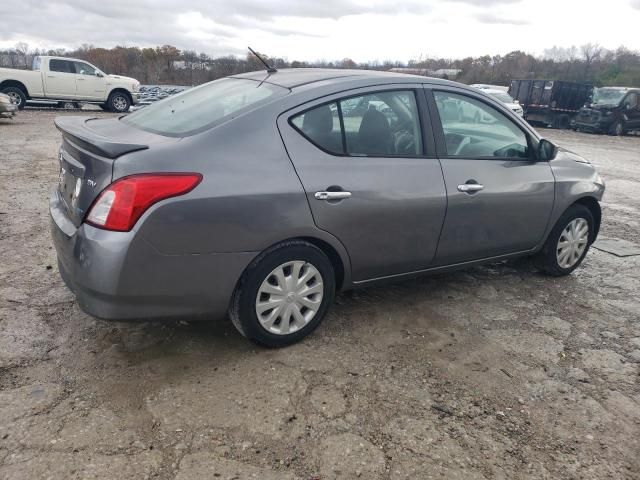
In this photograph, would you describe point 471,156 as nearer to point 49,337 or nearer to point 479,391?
point 479,391

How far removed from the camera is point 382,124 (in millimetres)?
3348

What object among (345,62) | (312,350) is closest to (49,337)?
(312,350)

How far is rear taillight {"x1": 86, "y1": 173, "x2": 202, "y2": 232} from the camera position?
2486 mm

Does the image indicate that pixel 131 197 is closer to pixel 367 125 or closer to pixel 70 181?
pixel 70 181

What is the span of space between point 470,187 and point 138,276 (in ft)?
7.30

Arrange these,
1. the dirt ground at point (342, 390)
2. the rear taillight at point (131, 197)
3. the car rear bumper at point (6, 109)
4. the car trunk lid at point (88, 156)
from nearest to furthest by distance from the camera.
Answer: the dirt ground at point (342, 390)
the rear taillight at point (131, 197)
the car trunk lid at point (88, 156)
the car rear bumper at point (6, 109)

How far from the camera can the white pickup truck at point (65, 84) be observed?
54.9 ft

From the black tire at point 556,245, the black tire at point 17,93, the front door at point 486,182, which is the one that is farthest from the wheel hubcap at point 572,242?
the black tire at point 17,93

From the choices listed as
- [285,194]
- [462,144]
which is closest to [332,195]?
[285,194]

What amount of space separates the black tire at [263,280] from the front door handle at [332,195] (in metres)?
0.28

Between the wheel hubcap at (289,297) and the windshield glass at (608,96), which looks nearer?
the wheel hubcap at (289,297)

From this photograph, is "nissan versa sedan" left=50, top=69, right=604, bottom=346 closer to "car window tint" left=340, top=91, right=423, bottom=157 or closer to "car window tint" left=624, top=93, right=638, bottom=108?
"car window tint" left=340, top=91, right=423, bottom=157

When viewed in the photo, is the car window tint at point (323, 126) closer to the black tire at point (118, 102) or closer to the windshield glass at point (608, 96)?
the black tire at point (118, 102)

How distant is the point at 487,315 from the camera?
12.4 ft
